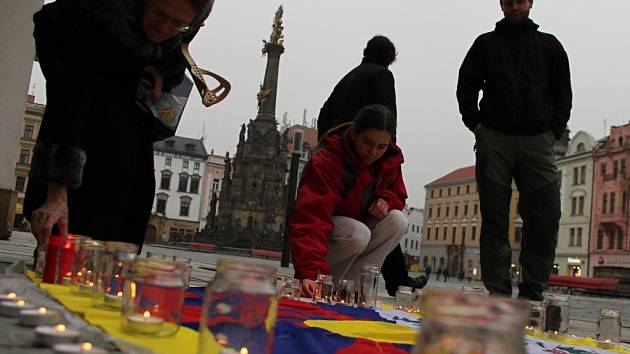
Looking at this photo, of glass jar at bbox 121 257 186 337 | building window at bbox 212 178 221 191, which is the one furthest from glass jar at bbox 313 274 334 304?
building window at bbox 212 178 221 191

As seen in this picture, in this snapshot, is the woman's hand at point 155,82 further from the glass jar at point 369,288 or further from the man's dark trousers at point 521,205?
the man's dark trousers at point 521,205

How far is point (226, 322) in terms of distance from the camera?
1.13m

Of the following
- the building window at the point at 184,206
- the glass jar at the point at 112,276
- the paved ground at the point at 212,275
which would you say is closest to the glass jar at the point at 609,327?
the paved ground at the point at 212,275

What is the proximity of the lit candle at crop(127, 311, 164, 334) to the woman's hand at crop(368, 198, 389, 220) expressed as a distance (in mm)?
2633

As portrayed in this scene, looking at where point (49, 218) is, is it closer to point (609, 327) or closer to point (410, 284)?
point (609, 327)

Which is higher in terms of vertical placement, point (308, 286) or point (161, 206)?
point (161, 206)

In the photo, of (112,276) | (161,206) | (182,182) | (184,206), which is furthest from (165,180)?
(112,276)

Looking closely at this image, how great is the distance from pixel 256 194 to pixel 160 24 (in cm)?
4154

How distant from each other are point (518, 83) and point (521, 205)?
34.8 inches

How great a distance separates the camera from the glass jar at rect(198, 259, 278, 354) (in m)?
1.12

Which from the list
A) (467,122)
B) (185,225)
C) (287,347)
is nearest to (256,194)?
(185,225)

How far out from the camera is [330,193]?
358cm

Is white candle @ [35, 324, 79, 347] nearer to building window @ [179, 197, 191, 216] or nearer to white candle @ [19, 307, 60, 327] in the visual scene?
white candle @ [19, 307, 60, 327]

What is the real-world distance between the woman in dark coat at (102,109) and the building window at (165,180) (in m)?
65.3
